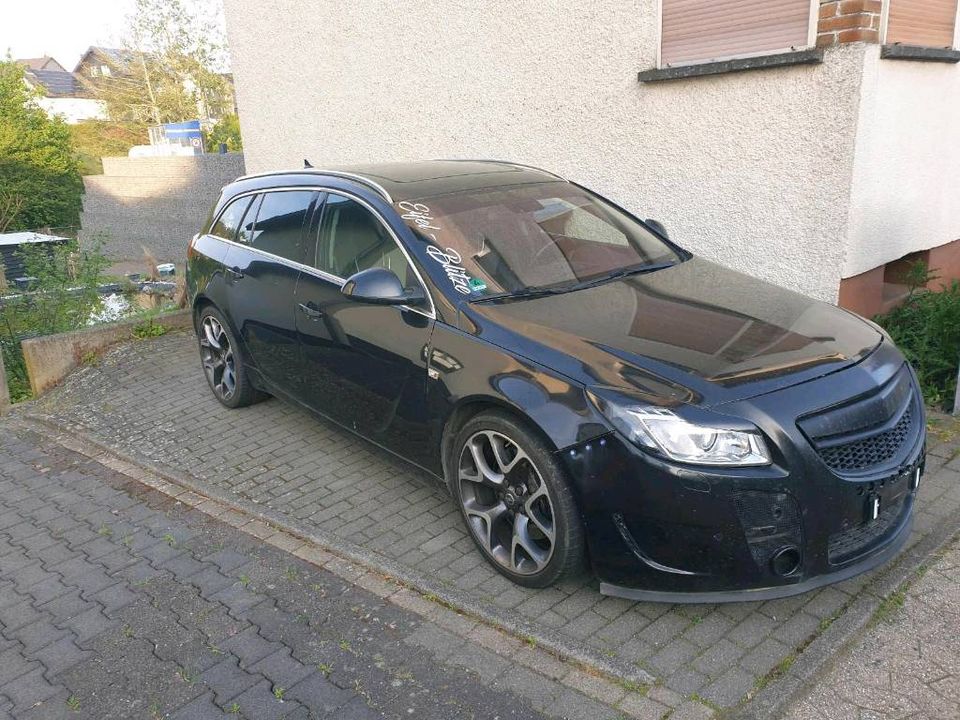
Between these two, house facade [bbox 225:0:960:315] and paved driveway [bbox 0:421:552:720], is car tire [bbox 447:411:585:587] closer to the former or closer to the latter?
paved driveway [bbox 0:421:552:720]

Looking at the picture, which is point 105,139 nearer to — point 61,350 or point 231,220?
point 61,350

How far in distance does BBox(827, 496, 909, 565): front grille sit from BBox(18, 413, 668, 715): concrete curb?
759 mm

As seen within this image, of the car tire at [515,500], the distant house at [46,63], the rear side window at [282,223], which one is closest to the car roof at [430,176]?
the rear side window at [282,223]

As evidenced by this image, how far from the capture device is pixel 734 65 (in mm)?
5566

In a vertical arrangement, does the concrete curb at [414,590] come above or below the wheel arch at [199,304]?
below

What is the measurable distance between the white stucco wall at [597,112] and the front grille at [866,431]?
93.3 inches

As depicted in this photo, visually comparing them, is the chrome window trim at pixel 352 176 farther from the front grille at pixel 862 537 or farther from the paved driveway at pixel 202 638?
the front grille at pixel 862 537

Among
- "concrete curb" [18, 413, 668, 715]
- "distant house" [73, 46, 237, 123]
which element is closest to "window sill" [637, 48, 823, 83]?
"concrete curb" [18, 413, 668, 715]

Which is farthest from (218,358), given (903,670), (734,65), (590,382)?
(903,670)

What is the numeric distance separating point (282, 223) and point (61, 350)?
3.53 m

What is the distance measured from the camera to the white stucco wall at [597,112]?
541 centimetres

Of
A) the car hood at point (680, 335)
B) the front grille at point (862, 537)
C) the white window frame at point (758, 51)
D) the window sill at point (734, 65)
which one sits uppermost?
the white window frame at point (758, 51)

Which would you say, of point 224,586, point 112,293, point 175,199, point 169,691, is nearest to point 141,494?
point 224,586

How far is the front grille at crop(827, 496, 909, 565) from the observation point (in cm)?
295
